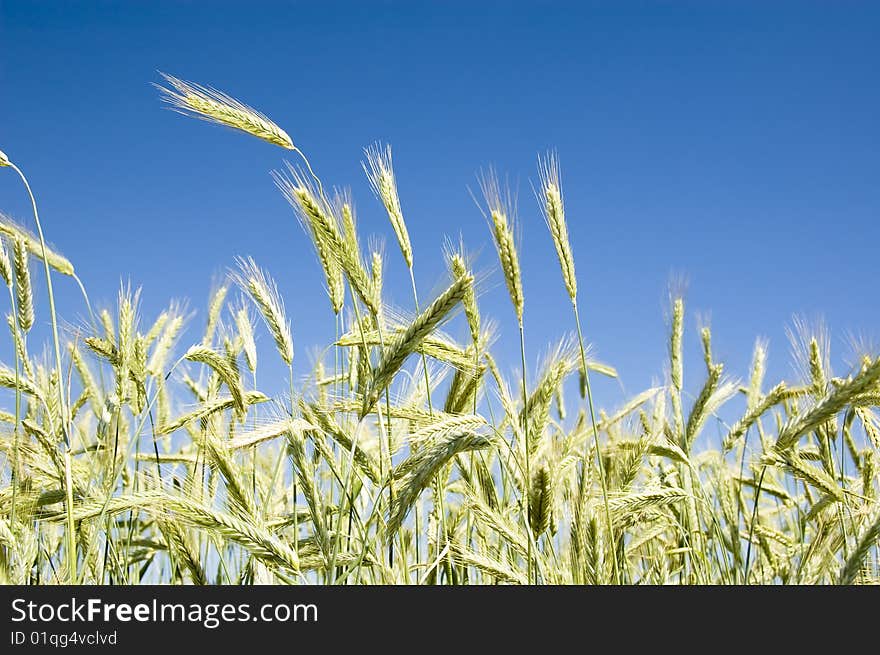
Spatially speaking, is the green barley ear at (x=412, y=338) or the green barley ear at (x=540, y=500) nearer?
→ the green barley ear at (x=412, y=338)

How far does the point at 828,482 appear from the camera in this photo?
271 centimetres

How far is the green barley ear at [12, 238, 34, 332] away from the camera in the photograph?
2.82 meters

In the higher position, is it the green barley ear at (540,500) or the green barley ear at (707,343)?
the green barley ear at (707,343)

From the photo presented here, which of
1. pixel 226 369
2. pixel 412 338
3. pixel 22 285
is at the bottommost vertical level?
pixel 412 338

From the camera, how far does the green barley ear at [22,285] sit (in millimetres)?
2820

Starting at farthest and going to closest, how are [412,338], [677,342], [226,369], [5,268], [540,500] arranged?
[677,342] < [226,369] < [5,268] < [540,500] < [412,338]

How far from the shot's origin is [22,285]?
283 centimetres

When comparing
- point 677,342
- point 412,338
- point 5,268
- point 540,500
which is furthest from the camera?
point 677,342

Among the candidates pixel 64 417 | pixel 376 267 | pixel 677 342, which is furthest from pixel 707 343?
pixel 64 417

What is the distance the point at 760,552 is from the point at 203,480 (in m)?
2.79

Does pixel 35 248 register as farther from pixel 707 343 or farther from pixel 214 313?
pixel 707 343

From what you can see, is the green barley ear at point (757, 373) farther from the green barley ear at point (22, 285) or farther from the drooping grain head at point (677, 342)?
the green barley ear at point (22, 285)

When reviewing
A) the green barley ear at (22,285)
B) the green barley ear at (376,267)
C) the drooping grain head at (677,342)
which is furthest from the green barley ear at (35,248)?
the drooping grain head at (677,342)
